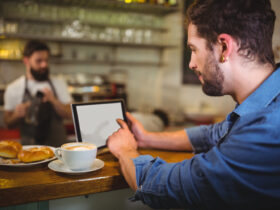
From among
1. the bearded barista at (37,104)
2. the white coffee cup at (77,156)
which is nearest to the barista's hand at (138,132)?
the white coffee cup at (77,156)

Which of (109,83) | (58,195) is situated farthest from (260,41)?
(109,83)

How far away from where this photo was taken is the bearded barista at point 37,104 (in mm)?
2398

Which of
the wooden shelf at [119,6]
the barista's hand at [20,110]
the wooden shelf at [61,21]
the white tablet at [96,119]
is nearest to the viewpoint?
the white tablet at [96,119]

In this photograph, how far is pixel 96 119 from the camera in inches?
46.7

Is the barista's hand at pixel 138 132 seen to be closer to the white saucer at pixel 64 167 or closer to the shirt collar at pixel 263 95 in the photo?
the white saucer at pixel 64 167

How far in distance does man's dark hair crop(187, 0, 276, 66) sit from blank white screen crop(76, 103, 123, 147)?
51cm

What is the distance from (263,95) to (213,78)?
0.58 ft

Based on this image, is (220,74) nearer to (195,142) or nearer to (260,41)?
(260,41)

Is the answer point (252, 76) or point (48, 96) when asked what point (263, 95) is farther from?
point (48, 96)

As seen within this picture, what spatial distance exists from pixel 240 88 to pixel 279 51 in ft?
2.16

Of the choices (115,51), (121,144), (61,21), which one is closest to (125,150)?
(121,144)

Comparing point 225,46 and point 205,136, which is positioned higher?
point 225,46

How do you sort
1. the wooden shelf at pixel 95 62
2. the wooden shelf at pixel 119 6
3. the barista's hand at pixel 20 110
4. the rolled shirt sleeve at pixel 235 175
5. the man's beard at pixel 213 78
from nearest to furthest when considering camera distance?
the rolled shirt sleeve at pixel 235 175 → the man's beard at pixel 213 78 → the barista's hand at pixel 20 110 → the wooden shelf at pixel 119 6 → the wooden shelf at pixel 95 62

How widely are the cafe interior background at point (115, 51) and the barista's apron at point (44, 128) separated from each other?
5.02ft
